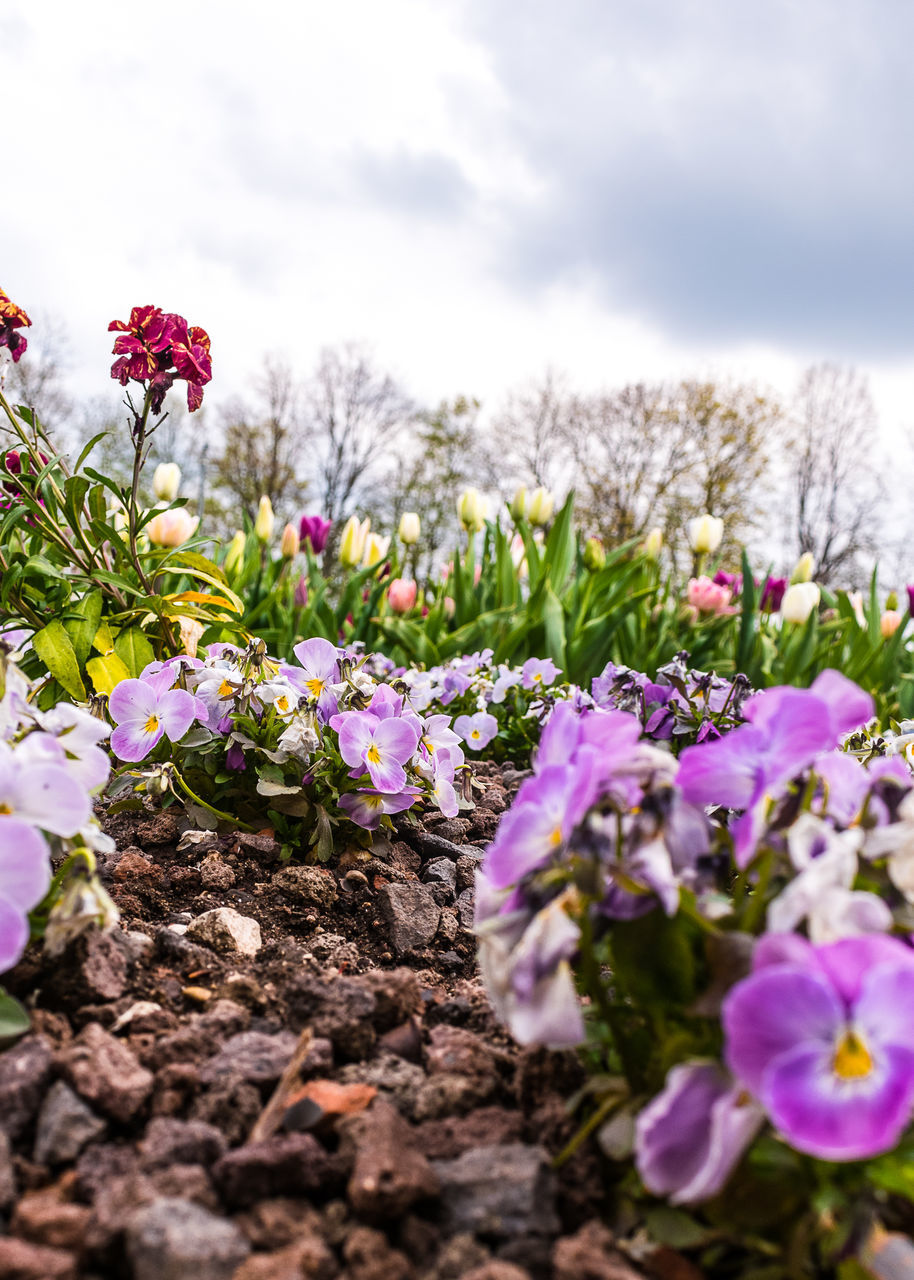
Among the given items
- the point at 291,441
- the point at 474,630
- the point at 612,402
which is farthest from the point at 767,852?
the point at 291,441

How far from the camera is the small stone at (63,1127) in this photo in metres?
0.84

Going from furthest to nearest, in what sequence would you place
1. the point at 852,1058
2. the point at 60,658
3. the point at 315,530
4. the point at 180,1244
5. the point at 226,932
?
the point at 315,530
the point at 60,658
the point at 226,932
the point at 180,1244
the point at 852,1058

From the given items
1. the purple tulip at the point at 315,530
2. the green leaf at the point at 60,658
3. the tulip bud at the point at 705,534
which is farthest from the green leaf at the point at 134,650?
the tulip bud at the point at 705,534

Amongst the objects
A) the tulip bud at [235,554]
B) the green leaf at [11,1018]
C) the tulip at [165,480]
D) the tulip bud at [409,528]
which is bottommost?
the green leaf at [11,1018]

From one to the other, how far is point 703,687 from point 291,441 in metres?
25.5

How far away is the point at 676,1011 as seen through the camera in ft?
2.56

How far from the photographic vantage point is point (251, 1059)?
0.99 m

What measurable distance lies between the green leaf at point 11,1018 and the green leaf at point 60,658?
4.40ft

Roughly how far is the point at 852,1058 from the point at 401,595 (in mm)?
4393

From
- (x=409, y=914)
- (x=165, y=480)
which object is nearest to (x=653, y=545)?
(x=165, y=480)

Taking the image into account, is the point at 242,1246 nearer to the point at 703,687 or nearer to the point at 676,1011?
the point at 676,1011

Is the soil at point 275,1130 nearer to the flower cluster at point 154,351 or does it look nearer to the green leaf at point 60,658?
the green leaf at point 60,658

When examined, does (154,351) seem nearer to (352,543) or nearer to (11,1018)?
(11,1018)

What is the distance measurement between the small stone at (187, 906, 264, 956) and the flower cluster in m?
1.33
